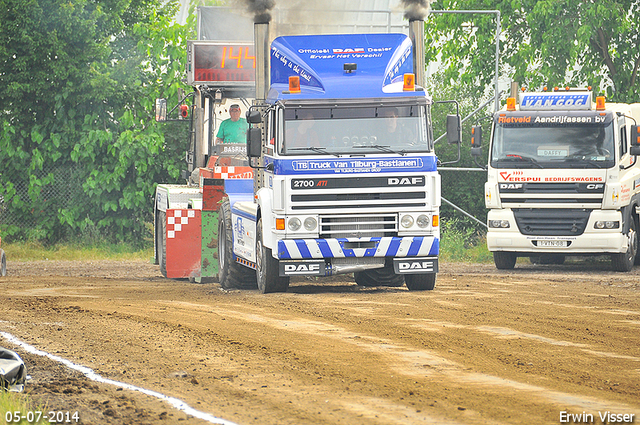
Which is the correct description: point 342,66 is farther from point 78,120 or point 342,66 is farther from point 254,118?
point 78,120

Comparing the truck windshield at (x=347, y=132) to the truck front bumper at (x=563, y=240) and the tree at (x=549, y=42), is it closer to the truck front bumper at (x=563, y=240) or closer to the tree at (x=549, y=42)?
the truck front bumper at (x=563, y=240)

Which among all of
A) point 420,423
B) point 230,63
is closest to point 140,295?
point 230,63

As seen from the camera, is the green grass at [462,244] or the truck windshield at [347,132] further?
the green grass at [462,244]

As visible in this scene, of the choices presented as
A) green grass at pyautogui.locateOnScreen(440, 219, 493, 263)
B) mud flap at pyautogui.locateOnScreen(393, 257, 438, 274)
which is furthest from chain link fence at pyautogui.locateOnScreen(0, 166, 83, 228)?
mud flap at pyautogui.locateOnScreen(393, 257, 438, 274)

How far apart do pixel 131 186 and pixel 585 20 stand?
39.7ft

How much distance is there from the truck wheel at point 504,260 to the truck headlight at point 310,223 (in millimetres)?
7608

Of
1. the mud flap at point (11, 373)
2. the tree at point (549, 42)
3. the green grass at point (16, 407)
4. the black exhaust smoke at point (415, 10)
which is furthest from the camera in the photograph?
the tree at point (549, 42)

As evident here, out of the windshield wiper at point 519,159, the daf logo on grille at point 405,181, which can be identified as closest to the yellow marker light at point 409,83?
the daf logo on grille at point 405,181

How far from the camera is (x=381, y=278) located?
15.9 metres

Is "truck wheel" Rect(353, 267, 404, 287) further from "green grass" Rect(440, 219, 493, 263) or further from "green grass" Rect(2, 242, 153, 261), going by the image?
"green grass" Rect(2, 242, 153, 261)

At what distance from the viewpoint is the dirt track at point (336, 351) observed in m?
7.23

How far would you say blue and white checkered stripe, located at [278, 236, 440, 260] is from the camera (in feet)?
45.5

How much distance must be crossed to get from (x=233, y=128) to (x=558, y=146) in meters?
6.13

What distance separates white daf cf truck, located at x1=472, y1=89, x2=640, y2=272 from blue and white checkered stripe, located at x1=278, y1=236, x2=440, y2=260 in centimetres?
591
